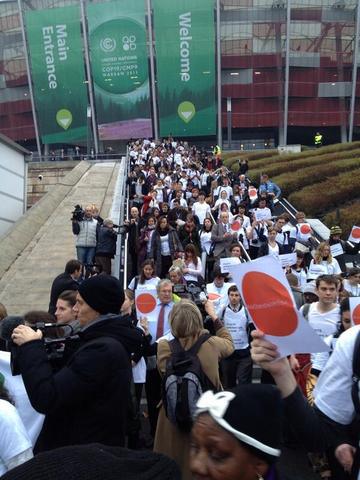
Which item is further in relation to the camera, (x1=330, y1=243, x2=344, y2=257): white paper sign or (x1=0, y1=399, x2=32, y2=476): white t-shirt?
(x1=330, y1=243, x2=344, y2=257): white paper sign

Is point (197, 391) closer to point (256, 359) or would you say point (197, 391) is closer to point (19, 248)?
point (256, 359)

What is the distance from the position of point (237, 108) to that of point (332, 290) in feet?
149

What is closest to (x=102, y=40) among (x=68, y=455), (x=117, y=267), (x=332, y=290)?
(x=117, y=267)

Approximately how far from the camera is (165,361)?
332 centimetres

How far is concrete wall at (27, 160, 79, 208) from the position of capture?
21453mm

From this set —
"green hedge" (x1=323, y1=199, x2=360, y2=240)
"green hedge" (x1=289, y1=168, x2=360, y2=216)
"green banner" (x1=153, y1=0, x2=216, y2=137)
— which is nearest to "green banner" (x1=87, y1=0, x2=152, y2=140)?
"green banner" (x1=153, y1=0, x2=216, y2=137)

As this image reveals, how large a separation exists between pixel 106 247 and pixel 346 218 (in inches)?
291

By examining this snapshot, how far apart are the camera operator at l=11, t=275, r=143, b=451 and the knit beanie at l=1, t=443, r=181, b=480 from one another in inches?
46.3

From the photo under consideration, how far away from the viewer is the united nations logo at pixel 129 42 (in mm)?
43781

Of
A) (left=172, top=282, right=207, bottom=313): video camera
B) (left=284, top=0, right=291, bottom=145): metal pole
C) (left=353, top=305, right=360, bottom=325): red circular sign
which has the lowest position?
(left=172, top=282, right=207, bottom=313): video camera

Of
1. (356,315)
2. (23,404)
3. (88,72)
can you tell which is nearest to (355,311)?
(356,315)

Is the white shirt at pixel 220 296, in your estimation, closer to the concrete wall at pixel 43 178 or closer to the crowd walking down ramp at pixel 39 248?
the crowd walking down ramp at pixel 39 248

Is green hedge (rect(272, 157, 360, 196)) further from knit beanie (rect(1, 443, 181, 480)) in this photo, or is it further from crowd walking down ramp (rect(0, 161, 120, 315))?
knit beanie (rect(1, 443, 181, 480))

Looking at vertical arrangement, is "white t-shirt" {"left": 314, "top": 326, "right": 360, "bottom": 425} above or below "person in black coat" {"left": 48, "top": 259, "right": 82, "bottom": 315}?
above
